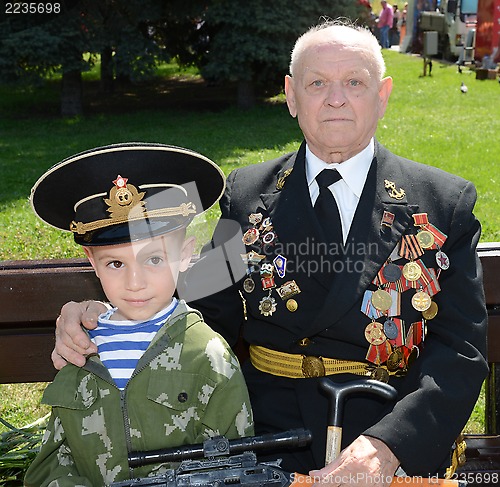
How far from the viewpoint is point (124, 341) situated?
2.51 meters

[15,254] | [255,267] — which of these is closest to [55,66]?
[15,254]

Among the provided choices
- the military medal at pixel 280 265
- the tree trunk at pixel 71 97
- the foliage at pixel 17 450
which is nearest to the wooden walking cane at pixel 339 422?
the military medal at pixel 280 265

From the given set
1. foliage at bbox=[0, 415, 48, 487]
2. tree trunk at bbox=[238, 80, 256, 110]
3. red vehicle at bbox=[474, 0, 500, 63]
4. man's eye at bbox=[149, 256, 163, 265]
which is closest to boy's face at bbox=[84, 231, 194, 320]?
man's eye at bbox=[149, 256, 163, 265]

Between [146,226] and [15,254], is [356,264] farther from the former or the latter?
[15,254]

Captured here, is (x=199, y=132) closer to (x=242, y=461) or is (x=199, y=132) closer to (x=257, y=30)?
(x=257, y=30)

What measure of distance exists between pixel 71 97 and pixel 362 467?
13923 millimetres

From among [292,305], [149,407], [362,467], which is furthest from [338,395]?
[149,407]

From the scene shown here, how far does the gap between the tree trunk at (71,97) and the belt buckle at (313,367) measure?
43.6 feet

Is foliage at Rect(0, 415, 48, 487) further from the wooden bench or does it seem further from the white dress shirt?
the white dress shirt

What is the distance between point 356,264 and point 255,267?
37 centimetres

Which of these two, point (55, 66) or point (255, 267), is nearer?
point (255, 267)

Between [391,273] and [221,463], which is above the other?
[391,273]

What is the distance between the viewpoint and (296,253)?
2.83 metres

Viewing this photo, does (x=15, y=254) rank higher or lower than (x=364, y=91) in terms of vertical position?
lower
